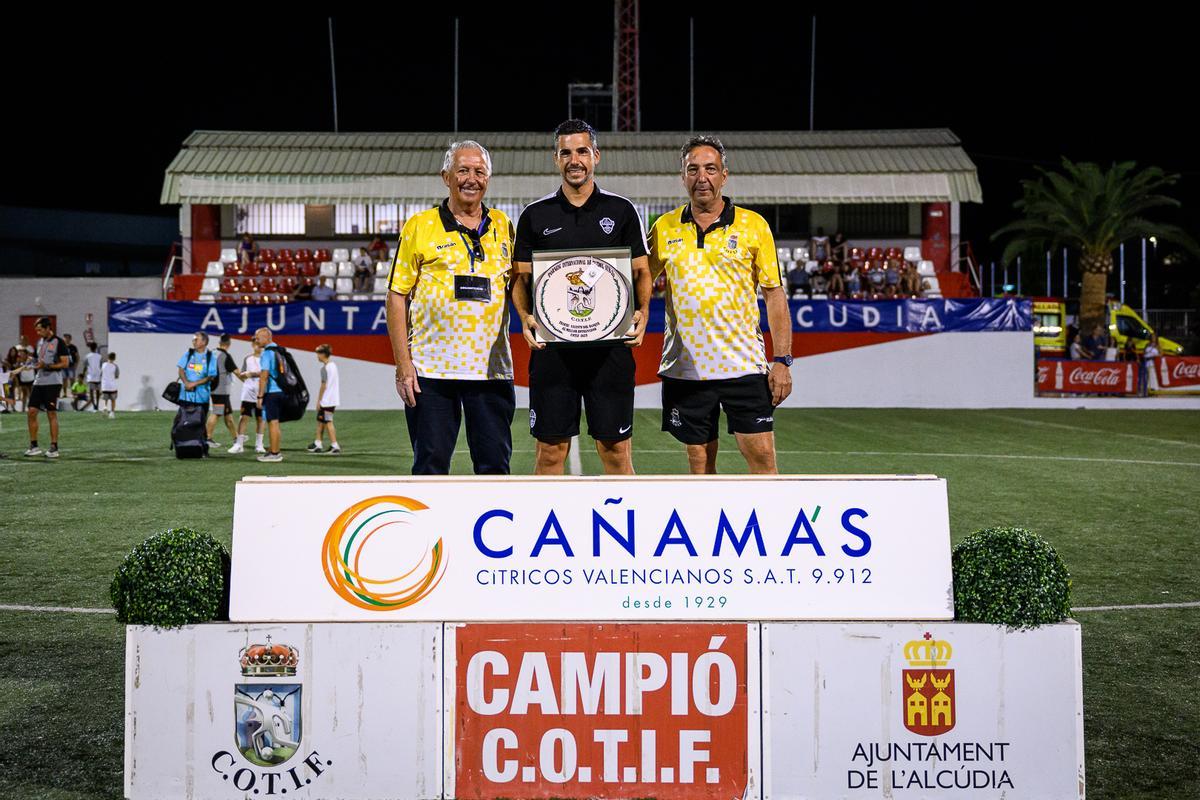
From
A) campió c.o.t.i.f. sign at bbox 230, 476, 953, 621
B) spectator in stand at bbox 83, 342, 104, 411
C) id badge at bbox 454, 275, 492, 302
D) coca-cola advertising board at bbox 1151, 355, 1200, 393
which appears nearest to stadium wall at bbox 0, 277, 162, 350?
spectator in stand at bbox 83, 342, 104, 411

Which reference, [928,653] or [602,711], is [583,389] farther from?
[928,653]

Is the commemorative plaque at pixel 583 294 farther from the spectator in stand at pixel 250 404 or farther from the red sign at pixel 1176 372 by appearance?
the red sign at pixel 1176 372

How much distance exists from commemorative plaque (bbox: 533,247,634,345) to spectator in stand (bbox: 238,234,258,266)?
2671 cm

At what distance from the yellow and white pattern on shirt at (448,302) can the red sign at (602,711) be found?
1.91 meters

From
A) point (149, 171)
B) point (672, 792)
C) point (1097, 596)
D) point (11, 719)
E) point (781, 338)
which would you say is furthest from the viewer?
point (149, 171)

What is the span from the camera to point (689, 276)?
5.06 m

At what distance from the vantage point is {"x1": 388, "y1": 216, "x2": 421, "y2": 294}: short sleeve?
486 centimetres

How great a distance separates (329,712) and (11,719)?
1.51 meters

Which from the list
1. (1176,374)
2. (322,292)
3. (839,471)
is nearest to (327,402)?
(839,471)

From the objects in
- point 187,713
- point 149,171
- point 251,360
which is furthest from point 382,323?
point 149,171

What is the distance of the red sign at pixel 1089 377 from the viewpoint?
2700 centimetres

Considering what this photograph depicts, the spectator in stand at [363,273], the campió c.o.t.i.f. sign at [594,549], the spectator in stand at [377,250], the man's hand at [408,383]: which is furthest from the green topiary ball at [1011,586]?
the spectator in stand at [377,250]

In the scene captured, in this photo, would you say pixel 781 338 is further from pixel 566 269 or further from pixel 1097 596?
pixel 1097 596

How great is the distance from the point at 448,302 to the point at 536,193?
26.0 metres
